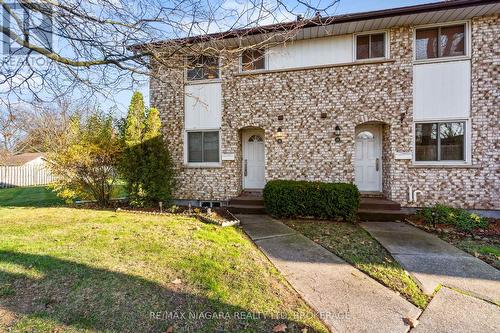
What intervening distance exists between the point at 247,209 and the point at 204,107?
3.94 m

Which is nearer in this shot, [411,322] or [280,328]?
[280,328]

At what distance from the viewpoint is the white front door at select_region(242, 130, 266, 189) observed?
30.3ft

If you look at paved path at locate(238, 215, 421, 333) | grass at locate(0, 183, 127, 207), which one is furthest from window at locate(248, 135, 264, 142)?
paved path at locate(238, 215, 421, 333)

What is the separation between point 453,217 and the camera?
6582 mm

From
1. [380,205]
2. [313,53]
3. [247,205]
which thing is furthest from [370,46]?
[247,205]

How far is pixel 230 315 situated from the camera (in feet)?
8.72

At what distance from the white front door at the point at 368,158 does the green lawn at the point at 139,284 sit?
5.19m

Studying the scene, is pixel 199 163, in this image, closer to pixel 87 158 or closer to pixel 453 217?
pixel 87 158

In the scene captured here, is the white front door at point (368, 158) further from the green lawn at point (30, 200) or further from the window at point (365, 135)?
the green lawn at point (30, 200)

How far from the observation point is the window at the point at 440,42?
729cm

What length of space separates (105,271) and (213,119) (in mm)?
6420

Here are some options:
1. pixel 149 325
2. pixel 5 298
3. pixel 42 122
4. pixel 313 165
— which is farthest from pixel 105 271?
pixel 42 122

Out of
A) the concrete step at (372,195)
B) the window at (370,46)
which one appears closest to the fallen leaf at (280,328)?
the concrete step at (372,195)

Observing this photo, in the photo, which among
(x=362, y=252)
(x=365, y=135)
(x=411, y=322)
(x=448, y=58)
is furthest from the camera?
(x=365, y=135)
